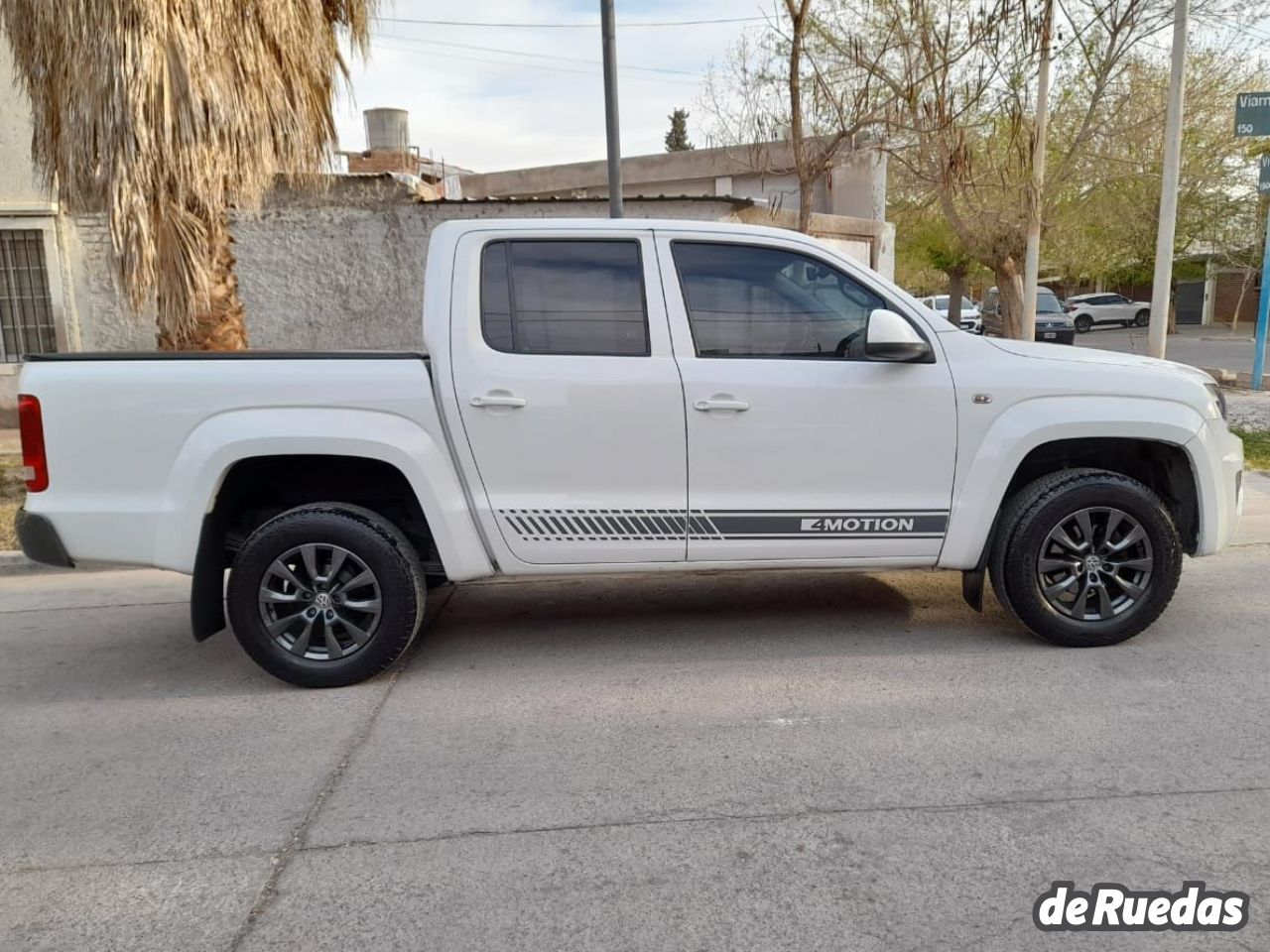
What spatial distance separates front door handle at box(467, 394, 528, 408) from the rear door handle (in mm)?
805

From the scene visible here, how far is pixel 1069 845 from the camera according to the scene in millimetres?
2947

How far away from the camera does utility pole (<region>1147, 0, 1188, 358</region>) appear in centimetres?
1003

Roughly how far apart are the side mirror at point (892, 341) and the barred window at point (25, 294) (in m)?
10.5

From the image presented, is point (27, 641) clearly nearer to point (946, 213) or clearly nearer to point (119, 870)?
point (119, 870)

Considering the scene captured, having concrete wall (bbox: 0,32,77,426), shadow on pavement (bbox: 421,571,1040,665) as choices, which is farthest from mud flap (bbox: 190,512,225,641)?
concrete wall (bbox: 0,32,77,426)

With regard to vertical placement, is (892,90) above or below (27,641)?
above

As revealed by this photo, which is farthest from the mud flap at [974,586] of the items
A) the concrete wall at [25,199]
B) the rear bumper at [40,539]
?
the concrete wall at [25,199]

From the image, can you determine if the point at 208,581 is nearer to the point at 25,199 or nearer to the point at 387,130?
the point at 25,199

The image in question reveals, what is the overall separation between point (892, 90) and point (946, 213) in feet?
7.85

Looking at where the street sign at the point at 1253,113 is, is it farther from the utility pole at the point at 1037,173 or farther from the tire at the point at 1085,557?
the tire at the point at 1085,557

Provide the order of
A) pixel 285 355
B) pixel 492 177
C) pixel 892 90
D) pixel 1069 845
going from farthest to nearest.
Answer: pixel 492 177
pixel 892 90
pixel 285 355
pixel 1069 845

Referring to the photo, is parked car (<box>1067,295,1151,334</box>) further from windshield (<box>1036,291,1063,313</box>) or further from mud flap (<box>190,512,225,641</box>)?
mud flap (<box>190,512,225,641</box>)

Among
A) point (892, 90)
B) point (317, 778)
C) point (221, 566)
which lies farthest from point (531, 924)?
point (892, 90)

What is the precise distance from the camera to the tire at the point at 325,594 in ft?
14.1
